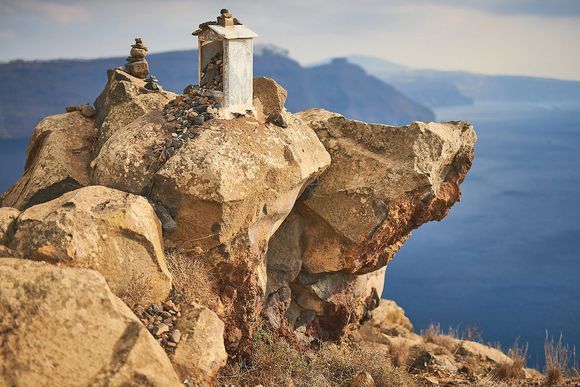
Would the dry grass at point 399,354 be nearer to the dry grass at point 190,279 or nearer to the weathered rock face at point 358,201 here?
the weathered rock face at point 358,201

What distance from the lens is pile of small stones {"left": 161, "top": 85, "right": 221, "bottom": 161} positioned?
11328 millimetres

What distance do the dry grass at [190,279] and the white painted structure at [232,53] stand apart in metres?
A: 3.06

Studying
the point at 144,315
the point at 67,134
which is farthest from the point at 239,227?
the point at 67,134

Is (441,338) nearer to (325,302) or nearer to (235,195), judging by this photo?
(325,302)

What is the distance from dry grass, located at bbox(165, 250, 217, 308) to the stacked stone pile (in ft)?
Answer: 11.6

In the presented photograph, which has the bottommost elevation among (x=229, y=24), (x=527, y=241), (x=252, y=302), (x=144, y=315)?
(x=527, y=241)

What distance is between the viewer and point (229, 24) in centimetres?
1222

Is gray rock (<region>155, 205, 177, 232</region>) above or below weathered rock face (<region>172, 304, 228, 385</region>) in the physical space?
above

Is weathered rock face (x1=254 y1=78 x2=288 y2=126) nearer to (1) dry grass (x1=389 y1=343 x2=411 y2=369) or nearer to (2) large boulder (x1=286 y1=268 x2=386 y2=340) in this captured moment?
(2) large boulder (x1=286 y1=268 x2=386 y2=340)

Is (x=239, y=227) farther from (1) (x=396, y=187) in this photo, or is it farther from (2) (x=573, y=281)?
(2) (x=573, y=281)

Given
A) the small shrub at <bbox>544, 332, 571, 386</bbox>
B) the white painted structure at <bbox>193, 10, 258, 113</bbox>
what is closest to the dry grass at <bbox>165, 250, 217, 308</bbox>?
the white painted structure at <bbox>193, 10, 258, 113</bbox>

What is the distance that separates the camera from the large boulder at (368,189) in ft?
44.7

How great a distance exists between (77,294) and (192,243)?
3.22 meters

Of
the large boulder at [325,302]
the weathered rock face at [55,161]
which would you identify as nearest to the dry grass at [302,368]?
the large boulder at [325,302]
